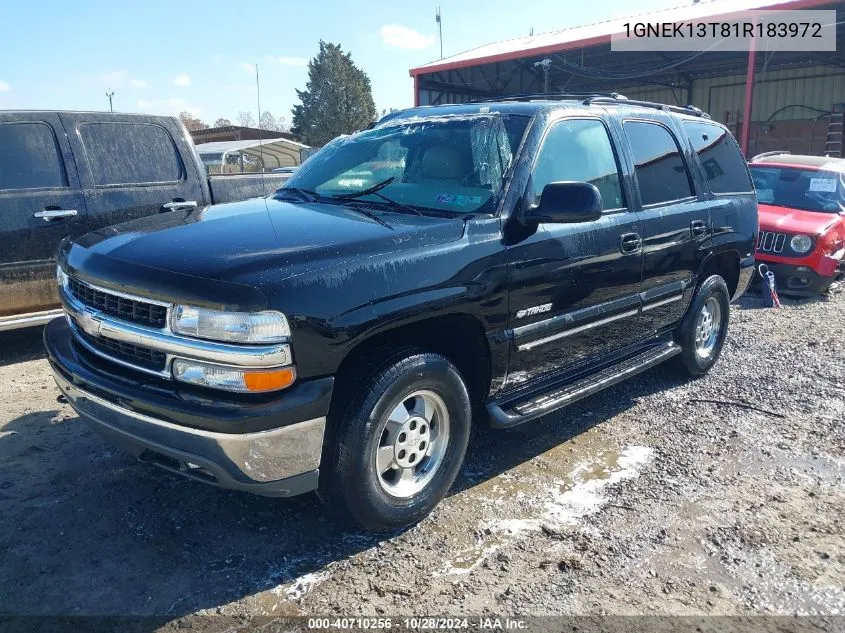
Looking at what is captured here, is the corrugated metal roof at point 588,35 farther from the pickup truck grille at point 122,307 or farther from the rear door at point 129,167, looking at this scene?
the pickup truck grille at point 122,307

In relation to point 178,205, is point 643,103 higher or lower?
higher

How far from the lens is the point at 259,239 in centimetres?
282

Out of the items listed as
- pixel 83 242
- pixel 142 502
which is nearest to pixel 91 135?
pixel 83 242

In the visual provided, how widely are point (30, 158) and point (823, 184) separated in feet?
30.9

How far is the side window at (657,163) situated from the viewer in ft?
14.1

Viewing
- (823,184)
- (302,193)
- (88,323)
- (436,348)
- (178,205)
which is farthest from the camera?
(823,184)

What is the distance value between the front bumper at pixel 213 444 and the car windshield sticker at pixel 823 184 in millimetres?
9020

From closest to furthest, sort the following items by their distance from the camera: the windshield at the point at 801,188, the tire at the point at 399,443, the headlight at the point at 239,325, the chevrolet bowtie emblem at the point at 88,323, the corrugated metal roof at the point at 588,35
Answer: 1. the headlight at the point at 239,325
2. the tire at the point at 399,443
3. the chevrolet bowtie emblem at the point at 88,323
4. the windshield at the point at 801,188
5. the corrugated metal roof at the point at 588,35

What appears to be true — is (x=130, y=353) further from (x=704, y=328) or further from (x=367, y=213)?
(x=704, y=328)

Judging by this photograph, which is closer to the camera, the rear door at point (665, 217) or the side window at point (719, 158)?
the rear door at point (665, 217)

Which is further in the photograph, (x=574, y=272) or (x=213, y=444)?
(x=574, y=272)

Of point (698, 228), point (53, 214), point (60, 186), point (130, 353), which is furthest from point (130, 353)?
point (698, 228)

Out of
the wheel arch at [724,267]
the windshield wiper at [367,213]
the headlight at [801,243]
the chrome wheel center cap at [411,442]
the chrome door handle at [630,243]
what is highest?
the windshield wiper at [367,213]

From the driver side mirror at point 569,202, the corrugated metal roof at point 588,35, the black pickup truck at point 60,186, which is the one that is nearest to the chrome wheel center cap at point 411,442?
the driver side mirror at point 569,202
